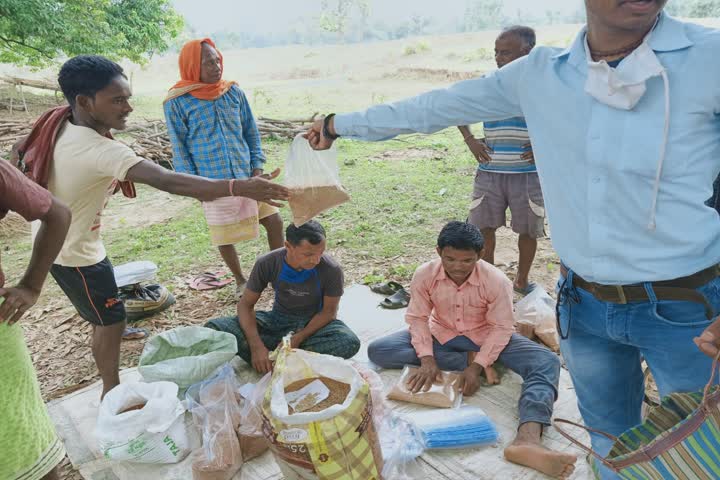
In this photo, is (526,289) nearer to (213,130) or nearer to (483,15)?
(213,130)

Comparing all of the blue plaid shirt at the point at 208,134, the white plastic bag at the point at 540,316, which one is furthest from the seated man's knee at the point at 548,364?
the blue plaid shirt at the point at 208,134

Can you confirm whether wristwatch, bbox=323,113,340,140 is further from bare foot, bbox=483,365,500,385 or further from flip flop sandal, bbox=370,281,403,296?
flip flop sandal, bbox=370,281,403,296

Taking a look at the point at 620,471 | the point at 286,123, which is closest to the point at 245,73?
the point at 286,123

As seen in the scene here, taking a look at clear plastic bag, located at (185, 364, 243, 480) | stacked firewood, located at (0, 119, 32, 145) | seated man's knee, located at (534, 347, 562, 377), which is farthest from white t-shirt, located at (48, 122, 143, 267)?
stacked firewood, located at (0, 119, 32, 145)

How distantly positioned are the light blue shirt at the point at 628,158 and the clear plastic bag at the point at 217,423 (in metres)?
1.63

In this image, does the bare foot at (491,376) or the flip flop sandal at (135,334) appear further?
the flip flop sandal at (135,334)

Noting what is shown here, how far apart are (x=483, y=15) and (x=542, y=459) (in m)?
37.6

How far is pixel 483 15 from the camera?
116 feet

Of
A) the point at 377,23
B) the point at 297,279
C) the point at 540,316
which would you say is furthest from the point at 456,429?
the point at 377,23

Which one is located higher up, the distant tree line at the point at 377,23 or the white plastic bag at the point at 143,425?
the distant tree line at the point at 377,23

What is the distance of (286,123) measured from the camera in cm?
941

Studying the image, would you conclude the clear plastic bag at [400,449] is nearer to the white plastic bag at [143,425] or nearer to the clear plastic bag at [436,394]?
the clear plastic bag at [436,394]

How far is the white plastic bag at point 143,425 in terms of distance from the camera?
2.14 meters

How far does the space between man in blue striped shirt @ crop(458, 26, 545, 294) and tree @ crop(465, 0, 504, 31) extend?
109 ft
